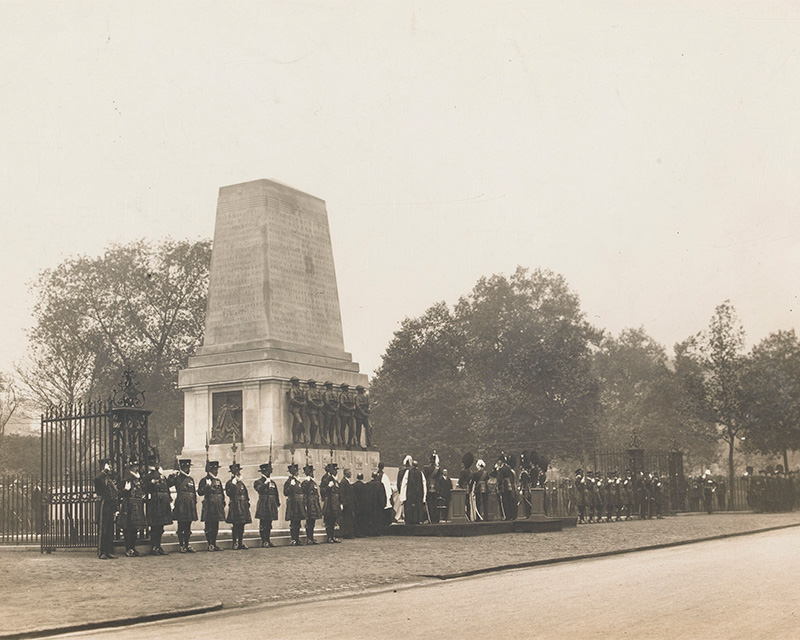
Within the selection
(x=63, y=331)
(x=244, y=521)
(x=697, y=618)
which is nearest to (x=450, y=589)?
(x=697, y=618)

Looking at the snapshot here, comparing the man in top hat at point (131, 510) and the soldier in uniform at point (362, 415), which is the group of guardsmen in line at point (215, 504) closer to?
the man in top hat at point (131, 510)

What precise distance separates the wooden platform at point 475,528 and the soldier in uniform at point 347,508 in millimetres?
1219

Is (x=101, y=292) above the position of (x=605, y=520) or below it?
above

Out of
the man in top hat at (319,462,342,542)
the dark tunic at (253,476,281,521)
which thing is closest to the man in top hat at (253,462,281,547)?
the dark tunic at (253,476,281,521)

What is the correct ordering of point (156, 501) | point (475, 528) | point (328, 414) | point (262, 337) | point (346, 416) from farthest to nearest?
point (346, 416) < point (328, 414) < point (262, 337) < point (475, 528) < point (156, 501)

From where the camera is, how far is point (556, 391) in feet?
169

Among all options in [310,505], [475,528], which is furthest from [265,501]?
[475,528]

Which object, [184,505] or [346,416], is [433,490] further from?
[184,505]

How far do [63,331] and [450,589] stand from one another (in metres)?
37.0

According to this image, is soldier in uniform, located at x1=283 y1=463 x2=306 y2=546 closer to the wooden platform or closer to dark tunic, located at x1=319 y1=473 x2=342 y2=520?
dark tunic, located at x1=319 y1=473 x2=342 y2=520

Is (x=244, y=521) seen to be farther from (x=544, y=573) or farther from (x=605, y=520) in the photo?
(x=605, y=520)

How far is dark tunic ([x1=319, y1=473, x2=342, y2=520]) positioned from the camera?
2089 centimetres

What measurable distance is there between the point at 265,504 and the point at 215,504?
1173 mm

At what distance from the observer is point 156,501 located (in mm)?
17531
